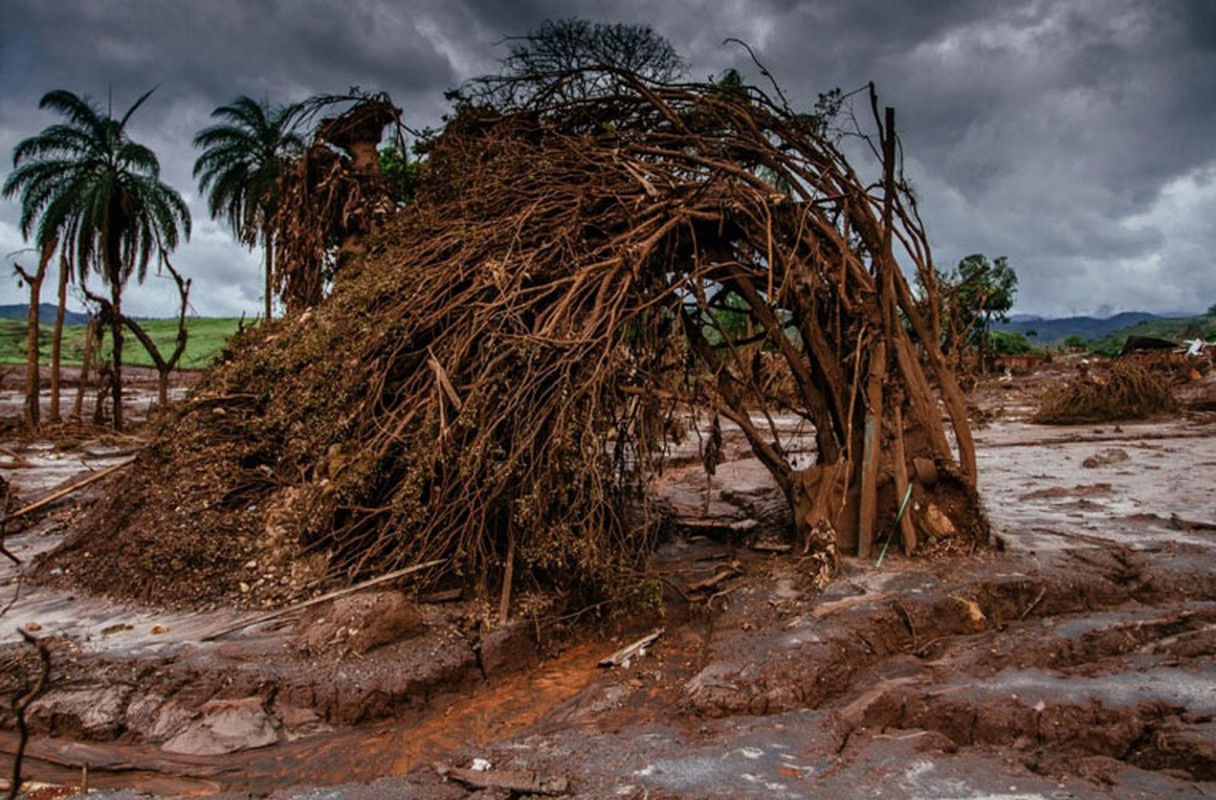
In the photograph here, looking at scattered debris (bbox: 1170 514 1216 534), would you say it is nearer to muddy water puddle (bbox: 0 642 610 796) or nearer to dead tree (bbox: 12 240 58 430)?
muddy water puddle (bbox: 0 642 610 796)

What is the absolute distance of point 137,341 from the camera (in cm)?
5612

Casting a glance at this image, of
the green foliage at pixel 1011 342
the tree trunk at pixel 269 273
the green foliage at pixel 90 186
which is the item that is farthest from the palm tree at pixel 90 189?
the green foliage at pixel 1011 342

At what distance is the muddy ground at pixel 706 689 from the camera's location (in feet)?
11.4

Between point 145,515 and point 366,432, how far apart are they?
1.88 metres

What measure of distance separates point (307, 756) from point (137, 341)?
6118 centimetres

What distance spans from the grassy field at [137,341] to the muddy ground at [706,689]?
41.5 m

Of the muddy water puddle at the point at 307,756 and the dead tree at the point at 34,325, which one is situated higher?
the dead tree at the point at 34,325

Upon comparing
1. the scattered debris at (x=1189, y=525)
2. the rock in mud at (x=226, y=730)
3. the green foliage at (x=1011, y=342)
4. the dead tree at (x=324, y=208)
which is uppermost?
the green foliage at (x=1011, y=342)

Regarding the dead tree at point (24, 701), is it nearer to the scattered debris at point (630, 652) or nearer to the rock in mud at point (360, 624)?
the rock in mud at point (360, 624)

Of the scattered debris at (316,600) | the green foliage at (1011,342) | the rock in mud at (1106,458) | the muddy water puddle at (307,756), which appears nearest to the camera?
the muddy water puddle at (307,756)

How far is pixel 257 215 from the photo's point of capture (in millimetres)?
8953

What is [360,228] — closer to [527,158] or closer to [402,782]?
[527,158]

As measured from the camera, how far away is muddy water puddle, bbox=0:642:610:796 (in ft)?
12.2

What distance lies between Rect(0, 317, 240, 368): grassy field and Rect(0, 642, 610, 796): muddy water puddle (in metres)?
41.9
